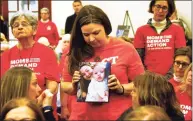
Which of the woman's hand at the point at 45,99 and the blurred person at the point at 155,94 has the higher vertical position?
the blurred person at the point at 155,94

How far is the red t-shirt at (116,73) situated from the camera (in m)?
2.85

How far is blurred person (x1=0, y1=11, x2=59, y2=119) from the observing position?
3.28m

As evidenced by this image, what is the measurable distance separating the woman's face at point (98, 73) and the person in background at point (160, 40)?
1524mm

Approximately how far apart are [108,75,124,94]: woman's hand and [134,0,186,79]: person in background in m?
1.57

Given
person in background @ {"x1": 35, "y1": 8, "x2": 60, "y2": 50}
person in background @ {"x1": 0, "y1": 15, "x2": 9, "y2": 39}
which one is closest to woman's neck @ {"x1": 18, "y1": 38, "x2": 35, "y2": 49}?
person in background @ {"x1": 35, "y1": 8, "x2": 60, "y2": 50}

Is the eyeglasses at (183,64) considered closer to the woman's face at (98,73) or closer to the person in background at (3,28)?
the woman's face at (98,73)

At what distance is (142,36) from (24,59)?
1424 mm

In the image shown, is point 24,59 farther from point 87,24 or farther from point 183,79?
point 183,79

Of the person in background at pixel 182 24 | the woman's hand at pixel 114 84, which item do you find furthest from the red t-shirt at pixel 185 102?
the person in background at pixel 182 24

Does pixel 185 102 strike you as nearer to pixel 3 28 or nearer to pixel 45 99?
pixel 45 99

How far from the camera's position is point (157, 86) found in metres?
2.63

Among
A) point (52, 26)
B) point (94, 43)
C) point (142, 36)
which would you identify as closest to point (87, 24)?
point (94, 43)

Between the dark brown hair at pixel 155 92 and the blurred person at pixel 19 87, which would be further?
the blurred person at pixel 19 87

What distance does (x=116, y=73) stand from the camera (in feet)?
9.36
